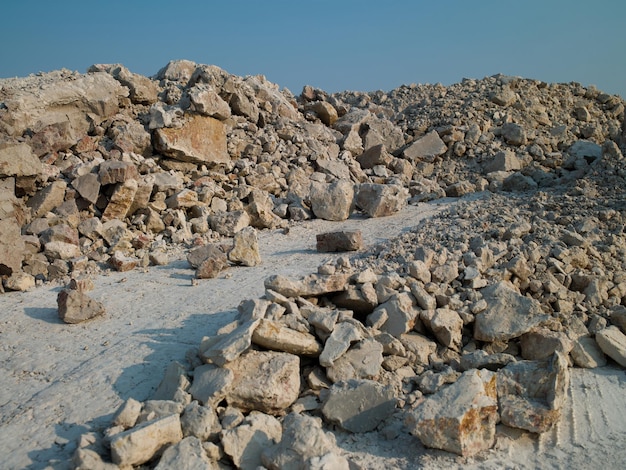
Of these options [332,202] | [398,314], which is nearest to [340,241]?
[332,202]

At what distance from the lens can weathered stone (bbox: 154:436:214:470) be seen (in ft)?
10.2

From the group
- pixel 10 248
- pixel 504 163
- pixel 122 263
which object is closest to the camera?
pixel 10 248

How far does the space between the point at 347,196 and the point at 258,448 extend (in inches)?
270

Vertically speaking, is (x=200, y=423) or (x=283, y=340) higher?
(x=283, y=340)

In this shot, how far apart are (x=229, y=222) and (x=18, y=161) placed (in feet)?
11.5

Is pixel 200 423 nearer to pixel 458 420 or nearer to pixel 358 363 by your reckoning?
pixel 358 363

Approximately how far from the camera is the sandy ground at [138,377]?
351 centimetres

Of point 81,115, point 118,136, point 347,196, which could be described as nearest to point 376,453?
point 347,196

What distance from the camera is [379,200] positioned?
970 cm

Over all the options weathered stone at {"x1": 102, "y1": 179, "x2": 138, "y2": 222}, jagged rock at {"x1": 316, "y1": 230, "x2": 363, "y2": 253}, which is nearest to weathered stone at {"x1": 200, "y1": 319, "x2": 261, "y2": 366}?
jagged rock at {"x1": 316, "y1": 230, "x2": 363, "y2": 253}

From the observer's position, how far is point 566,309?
5.24 meters

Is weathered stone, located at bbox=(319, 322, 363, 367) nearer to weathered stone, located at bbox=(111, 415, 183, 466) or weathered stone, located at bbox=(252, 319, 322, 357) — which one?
weathered stone, located at bbox=(252, 319, 322, 357)

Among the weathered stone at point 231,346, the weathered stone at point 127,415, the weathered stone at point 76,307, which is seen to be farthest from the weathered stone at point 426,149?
the weathered stone at point 127,415

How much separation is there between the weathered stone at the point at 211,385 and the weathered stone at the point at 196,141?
23.8ft
